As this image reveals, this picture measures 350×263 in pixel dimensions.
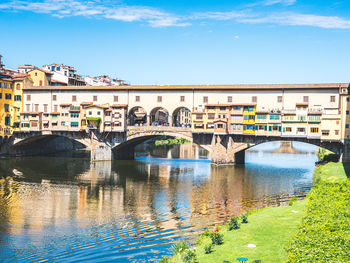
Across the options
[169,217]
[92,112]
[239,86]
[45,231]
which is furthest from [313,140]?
[45,231]

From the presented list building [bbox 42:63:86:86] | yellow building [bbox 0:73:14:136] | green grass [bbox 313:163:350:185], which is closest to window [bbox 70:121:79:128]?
yellow building [bbox 0:73:14:136]

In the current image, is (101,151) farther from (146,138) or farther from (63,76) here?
(63,76)

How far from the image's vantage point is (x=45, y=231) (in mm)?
29141

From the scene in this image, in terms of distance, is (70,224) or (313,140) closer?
(70,224)

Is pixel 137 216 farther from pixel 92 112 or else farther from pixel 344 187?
pixel 92 112

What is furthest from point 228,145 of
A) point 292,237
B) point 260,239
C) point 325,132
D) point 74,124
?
point 292,237

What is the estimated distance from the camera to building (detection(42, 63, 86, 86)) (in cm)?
9684

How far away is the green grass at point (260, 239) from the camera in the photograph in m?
19.6

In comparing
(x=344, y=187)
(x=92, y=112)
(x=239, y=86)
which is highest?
(x=239, y=86)

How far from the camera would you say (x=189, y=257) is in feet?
64.0

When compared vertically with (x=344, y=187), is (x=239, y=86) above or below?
above

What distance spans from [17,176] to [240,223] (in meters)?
41.9

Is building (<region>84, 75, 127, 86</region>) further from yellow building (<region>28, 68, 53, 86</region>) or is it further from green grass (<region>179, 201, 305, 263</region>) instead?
green grass (<region>179, 201, 305, 263</region>)

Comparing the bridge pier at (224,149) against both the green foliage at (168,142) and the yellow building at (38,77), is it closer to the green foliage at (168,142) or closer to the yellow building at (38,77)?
the yellow building at (38,77)
